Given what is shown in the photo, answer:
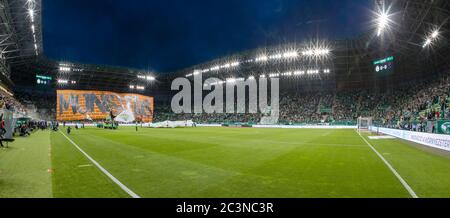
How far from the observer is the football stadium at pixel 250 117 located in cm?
785

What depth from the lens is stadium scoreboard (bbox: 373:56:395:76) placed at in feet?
172

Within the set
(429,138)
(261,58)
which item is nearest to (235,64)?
(261,58)

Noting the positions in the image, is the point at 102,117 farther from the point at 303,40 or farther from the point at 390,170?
the point at 390,170

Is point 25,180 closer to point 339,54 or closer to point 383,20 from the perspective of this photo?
point 383,20

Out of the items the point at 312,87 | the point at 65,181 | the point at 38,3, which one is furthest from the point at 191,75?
the point at 65,181

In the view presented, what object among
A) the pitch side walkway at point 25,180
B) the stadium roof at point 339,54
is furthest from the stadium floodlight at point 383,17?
the pitch side walkway at point 25,180

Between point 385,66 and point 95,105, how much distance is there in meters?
78.7

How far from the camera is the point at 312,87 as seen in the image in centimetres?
7500

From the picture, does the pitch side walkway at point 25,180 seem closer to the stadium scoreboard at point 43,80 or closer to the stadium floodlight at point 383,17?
the stadium floodlight at point 383,17

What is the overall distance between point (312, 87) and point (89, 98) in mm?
67645

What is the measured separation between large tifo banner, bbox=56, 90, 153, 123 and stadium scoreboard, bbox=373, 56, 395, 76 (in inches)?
2430

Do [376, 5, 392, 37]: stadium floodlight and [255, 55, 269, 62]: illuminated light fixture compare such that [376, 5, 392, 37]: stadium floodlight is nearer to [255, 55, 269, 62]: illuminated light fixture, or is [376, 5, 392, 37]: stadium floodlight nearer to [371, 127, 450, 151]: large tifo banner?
[371, 127, 450, 151]: large tifo banner

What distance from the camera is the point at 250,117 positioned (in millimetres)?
76000
